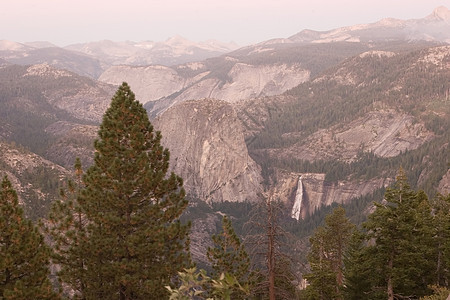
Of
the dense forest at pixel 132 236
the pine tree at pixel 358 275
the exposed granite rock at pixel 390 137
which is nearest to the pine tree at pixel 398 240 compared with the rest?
the dense forest at pixel 132 236

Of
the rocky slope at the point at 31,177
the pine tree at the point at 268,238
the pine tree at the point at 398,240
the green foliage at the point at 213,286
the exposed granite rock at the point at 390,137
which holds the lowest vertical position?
the exposed granite rock at the point at 390,137

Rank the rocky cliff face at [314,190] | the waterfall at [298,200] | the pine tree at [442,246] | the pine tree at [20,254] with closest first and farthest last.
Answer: the pine tree at [20,254]
the pine tree at [442,246]
the rocky cliff face at [314,190]
the waterfall at [298,200]

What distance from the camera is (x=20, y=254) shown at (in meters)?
20.0

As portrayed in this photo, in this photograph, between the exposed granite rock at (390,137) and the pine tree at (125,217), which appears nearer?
the pine tree at (125,217)

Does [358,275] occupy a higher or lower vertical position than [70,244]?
lower

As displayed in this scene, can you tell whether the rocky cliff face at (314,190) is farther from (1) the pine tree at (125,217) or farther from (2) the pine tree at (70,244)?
(2) the pine tree at (70,244)

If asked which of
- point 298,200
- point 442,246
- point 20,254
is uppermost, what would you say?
point 20,254

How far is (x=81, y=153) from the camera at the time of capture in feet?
554

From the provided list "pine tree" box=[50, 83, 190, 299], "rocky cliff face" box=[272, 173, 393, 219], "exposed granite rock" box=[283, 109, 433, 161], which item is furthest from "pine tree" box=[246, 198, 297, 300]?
"exposed granite rock" box=[283, 109, 433, 161]

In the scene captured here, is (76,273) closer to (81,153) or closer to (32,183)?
(32,183)

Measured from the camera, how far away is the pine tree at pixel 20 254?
1972cm

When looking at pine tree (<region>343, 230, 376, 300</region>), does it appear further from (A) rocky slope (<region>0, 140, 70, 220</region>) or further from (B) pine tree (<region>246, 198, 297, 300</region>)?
(A) rocky slope (<region>0, 140, 70, 220</region>)

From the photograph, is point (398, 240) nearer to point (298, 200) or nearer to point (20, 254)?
point (20, 254)

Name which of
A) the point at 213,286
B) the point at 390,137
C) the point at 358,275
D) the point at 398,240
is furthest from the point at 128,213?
the point at 390,137
